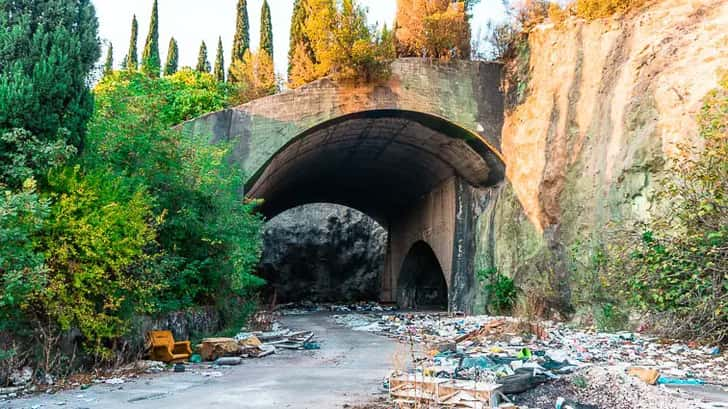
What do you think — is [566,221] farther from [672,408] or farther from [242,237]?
[672,408]

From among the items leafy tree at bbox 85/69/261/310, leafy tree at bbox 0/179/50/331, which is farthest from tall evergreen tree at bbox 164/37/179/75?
leafy tree at bbox 0/179/50/331

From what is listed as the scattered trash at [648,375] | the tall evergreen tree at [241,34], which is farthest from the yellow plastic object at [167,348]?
the tall evergreen tree at [241,34]

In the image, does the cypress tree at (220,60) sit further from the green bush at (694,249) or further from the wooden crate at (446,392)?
the wooden crate at (446,392)

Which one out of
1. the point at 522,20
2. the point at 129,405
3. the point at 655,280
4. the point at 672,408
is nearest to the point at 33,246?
the point at 129,405

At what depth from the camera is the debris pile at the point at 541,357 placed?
5480 mm

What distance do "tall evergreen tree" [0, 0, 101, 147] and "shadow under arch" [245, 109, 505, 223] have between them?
6.19m

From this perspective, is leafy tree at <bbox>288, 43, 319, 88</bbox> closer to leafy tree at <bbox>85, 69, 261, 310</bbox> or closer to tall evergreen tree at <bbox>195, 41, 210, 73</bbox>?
leafy tree at <bbox>85, 69, 261, 310</bbox>

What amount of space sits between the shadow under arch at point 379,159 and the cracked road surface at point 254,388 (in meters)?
6.59

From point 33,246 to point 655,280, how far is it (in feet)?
26.1

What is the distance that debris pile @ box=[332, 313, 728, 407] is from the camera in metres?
5.48

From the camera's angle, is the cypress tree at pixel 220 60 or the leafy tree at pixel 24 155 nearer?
the leafy tree at pixel 24 155

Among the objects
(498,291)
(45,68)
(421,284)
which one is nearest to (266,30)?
(421,284)

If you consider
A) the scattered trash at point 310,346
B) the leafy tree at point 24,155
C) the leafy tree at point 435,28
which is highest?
the leafy tree at point 435,28

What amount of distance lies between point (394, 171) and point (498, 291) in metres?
7.13
